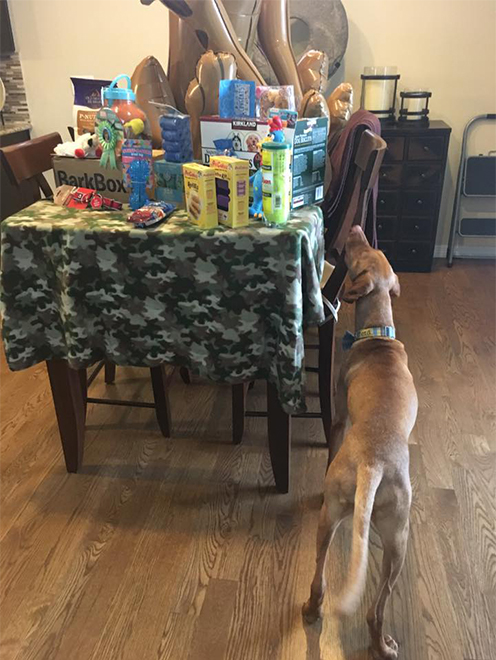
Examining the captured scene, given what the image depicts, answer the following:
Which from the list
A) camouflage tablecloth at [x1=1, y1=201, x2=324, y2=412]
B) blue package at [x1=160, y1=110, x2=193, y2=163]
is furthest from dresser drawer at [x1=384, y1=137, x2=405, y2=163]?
blue package at [x1=160, y1=110, x2=193, y2=163]

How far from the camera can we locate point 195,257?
1425 millimetres

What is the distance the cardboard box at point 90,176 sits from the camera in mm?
1631

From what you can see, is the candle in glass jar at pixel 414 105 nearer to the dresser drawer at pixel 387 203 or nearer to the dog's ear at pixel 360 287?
the dresser drawer at pixel 387 203

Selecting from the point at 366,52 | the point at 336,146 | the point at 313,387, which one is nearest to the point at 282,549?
the point at 313,387

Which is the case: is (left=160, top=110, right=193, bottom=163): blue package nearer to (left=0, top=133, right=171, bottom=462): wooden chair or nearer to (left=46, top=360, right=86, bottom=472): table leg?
(left=0, top=133, right=171, bottom=462): wooden chair

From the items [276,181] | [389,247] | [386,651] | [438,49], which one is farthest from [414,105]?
[386,651]

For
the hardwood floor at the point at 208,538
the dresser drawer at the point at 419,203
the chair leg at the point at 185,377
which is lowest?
the hardwood floor at the point at 208,538

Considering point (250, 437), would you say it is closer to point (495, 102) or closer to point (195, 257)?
point (195, 257)

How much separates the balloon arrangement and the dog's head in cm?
49

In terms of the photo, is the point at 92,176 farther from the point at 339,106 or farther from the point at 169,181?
the point at 339,106

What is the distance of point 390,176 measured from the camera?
335 centimetres

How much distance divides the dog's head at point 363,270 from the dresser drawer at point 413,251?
1963mm

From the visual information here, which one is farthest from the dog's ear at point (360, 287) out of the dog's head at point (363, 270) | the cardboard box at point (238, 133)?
the cardboard box at point (238, 133)

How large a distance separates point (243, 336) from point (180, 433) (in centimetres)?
75
